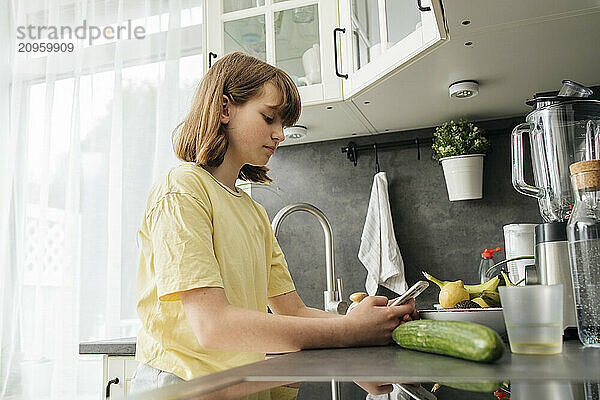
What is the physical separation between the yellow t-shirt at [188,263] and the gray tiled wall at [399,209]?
913mm

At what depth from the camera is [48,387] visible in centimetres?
252

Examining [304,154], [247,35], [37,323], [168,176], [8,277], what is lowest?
[37,323]

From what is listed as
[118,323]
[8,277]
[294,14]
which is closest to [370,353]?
[294,14]

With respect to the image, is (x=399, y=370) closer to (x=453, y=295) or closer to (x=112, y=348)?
(x=453, y=295)

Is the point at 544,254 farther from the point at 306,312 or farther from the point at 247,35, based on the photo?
the point at 247,35

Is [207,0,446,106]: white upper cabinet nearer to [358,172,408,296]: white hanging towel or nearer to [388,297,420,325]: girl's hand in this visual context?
[358,172,408,296]: white hanging towel

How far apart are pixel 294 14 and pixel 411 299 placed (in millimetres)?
1235

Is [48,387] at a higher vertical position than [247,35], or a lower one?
lower

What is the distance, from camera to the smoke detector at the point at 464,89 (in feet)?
5.61

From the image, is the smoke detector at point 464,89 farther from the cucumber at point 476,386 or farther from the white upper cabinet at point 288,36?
the cucumber at point 476,386

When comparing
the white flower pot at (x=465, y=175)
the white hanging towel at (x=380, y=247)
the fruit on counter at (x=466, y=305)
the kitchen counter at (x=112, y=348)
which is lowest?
the kitchen counter at (x=112, y=348)

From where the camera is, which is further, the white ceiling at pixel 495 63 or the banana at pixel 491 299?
the white ceiling at pixel 495 63

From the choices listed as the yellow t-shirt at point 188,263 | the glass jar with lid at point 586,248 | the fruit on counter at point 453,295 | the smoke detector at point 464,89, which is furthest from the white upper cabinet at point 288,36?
the glass jar with lid at point 586,248

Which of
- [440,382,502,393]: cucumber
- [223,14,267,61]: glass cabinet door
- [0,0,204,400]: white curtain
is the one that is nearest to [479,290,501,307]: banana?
[440,382,502,393]: cucumber
